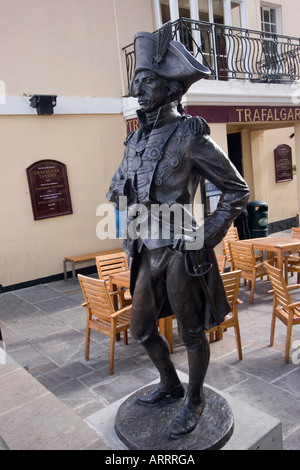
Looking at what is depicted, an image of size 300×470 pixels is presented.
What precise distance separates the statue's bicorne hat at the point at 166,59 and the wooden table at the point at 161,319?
2739 mm

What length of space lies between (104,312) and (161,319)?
2.01ft

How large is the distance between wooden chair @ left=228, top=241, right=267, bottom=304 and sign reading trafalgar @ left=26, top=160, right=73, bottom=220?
353 centimetres

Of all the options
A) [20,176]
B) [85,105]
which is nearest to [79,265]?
[20,176]

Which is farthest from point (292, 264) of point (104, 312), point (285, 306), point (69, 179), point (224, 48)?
point (224, 48)

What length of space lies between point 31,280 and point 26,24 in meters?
4.70

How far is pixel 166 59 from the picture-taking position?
2.11m

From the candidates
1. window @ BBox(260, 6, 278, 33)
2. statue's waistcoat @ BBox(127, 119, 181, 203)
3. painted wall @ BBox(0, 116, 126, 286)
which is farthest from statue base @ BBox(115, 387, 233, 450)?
window @ BBox(260, 6, 278, 33)

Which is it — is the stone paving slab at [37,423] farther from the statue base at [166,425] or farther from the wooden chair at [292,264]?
the wooden chair at [292,264]

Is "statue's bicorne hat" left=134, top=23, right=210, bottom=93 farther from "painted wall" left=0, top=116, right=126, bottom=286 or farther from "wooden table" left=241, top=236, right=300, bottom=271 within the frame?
"painted wall" left=0, top=116, right=126, bottom=286

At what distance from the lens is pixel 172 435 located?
2.10 metres

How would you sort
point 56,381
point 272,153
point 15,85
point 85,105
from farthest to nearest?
point 272,153
point 85,105
point 15,85
point 56,381

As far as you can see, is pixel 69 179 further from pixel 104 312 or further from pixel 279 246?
pixel 104 312

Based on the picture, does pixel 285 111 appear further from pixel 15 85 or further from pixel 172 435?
pixel 172 435

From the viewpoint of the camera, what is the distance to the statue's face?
212 cm
